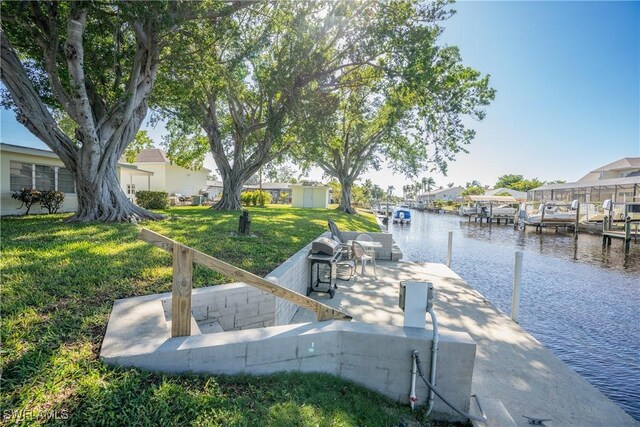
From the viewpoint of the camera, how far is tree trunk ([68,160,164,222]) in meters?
10.1

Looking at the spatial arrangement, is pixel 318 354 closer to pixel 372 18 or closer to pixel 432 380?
pixel 432 380

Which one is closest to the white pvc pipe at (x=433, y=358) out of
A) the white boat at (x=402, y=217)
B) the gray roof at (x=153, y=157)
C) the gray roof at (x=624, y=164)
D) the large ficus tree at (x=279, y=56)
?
the large ficus tree at (x=279, y=56)

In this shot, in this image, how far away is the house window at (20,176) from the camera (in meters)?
13.1

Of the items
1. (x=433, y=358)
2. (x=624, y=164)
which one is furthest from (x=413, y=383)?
(x=624, y=164)

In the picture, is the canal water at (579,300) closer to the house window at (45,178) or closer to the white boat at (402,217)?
the white boat at (402,217)

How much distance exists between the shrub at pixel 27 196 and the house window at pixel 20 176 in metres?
0.44

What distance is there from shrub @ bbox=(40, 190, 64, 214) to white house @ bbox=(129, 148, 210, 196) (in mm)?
16356

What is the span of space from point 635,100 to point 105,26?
25056 mm

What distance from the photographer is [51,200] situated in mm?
13430

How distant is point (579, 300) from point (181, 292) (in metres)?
9.83

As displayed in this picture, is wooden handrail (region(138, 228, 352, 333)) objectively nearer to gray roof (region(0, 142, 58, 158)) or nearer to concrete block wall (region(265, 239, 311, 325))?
concrete block wall (region(265, 239, 311, 325))

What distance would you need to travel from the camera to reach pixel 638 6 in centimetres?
938

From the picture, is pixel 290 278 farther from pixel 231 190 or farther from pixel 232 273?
pixel 231 190

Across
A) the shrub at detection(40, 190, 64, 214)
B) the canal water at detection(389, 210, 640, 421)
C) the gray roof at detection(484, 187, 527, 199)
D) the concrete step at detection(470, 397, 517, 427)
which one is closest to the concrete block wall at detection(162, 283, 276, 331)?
the concrete step at detection(470, 397, 517, 427)
